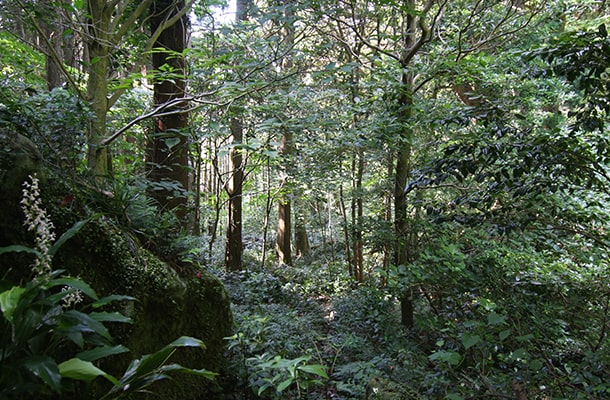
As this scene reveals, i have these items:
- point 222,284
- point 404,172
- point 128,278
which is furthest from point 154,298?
point 404,172

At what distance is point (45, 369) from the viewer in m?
1.24

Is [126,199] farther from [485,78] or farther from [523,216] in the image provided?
[485,78]

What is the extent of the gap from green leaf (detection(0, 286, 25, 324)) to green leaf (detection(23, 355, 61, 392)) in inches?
6.4

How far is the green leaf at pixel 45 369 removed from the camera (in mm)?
1202

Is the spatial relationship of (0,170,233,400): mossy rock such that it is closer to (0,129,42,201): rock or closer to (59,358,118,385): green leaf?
(0,129,42,201): rock

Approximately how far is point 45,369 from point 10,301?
287 mm

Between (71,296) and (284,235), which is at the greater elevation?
(71,296)

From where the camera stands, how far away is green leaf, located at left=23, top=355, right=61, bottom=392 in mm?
1202

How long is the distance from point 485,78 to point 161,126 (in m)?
4.15

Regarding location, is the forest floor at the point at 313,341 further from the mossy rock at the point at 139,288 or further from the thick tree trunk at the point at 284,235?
the thick tree trunk at the point at 284,235

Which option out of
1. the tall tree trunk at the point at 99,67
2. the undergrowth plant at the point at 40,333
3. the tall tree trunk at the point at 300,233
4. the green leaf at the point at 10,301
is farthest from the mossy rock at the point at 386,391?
the tall tree trunk at the point at 300,233

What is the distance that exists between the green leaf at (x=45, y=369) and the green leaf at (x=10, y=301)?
0.53 feet

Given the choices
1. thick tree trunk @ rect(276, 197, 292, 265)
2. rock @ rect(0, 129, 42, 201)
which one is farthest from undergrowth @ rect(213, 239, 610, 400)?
thick tree trunk @ rect(276, 197, 292, 265)

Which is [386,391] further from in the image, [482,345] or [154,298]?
[154,298]
